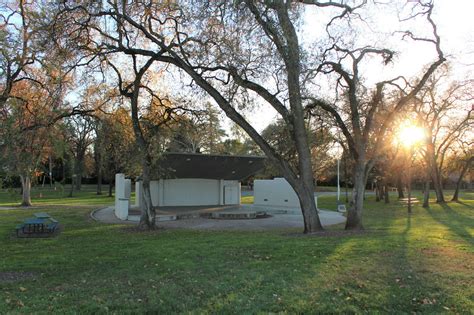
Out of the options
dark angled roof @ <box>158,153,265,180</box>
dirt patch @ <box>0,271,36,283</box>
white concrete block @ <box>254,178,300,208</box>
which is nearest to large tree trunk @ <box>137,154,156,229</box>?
dark angled roof @ <box>158,153,265,180</box>

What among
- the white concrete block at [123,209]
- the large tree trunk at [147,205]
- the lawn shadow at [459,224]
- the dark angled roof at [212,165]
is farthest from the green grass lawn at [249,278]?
the dark angled roof at [212,165]

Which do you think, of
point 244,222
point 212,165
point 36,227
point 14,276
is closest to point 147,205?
point 36,227

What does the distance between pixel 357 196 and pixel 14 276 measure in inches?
433

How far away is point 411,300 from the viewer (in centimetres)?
587

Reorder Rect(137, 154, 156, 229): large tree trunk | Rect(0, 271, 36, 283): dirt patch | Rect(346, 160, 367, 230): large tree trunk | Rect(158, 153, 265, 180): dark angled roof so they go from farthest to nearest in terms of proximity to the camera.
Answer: Rect(158, 153, 265, 180): dark angled roof → Rect(137, 154, 156, 229): large tree trunk → Rect(346, 160, 367, 230): large tree trunk → Rect(0, 271, 36, 283): dirt patch

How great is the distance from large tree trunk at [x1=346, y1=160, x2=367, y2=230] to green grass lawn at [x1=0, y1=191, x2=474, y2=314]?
3.70m

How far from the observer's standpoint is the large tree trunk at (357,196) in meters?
15.1

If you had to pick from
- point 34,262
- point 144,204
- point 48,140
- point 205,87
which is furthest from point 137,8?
point 34,262

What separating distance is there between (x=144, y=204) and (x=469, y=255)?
41.7ft

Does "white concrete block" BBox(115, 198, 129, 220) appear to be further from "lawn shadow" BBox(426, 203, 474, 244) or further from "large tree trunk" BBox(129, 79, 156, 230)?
"lawn shadow" BBox(426, 203, 474, 244)

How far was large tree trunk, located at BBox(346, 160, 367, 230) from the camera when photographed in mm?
15148

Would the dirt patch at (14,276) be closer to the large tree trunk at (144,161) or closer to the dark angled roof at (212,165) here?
the large tree trunk at (144,161)

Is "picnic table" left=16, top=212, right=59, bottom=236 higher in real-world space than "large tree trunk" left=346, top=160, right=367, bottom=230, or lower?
lower

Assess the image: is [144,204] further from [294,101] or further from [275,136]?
[294,101]
